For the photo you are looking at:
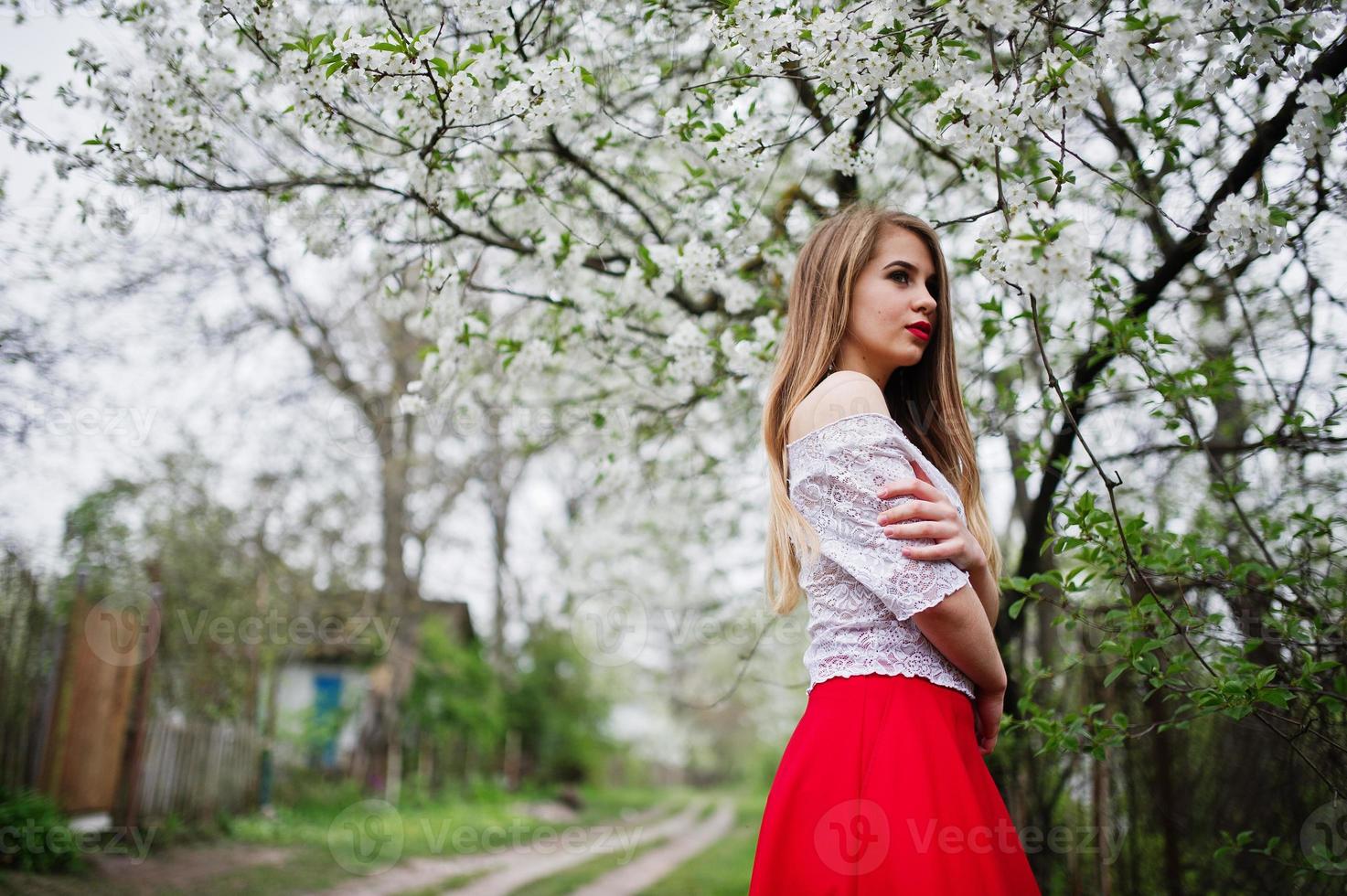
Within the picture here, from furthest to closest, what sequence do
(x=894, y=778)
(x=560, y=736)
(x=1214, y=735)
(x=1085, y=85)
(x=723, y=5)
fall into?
(x=560, y=736), (x=1214, y=735), (x=723, y=5), (x=1085, y=85), (x=894, y=778)

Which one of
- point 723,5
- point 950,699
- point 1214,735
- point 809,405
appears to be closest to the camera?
point 950,699

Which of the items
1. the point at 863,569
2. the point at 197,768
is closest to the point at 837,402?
the point at 863,569

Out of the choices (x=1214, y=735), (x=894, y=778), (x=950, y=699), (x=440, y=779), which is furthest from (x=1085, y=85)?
(x=440, y=779)

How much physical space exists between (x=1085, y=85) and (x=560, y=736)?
15.8m

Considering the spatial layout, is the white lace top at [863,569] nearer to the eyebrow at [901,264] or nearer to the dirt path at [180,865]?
the eyebrow at [901,264]

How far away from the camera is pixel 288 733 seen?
11.2 metres

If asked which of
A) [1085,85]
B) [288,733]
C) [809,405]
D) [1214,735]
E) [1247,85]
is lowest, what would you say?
[288,733]

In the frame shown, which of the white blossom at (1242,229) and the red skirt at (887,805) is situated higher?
the white blossom at (1242,229)

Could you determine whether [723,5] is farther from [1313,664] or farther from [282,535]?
[282,535]

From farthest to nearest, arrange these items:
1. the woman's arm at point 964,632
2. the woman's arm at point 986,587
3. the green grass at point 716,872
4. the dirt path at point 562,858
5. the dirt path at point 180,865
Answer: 1. the green grass at point 716,872
2. the dirt path at point 562,858
3. the dirt path at point 180,865
4. the woman's arm at point 986,587
5. the woman's arm at point 964,632

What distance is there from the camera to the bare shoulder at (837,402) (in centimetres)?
154

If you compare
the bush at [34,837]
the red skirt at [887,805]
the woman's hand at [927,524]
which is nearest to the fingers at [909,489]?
the woman's hand at [927,524]

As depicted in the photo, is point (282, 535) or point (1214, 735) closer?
point (1214, 735)

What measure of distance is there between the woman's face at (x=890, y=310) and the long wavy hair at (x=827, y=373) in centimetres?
2
